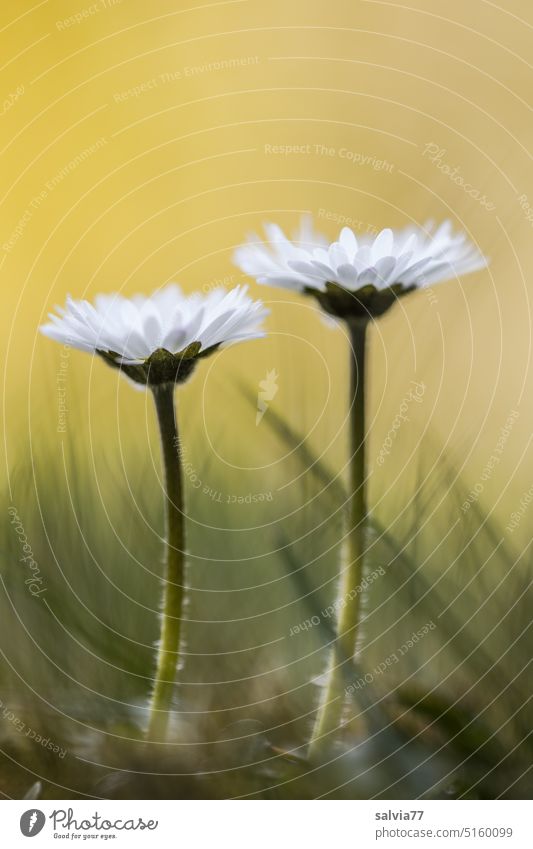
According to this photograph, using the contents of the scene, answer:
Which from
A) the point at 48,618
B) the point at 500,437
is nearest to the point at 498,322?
the point at 500,437

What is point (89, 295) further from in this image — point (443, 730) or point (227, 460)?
point (443, 730)
